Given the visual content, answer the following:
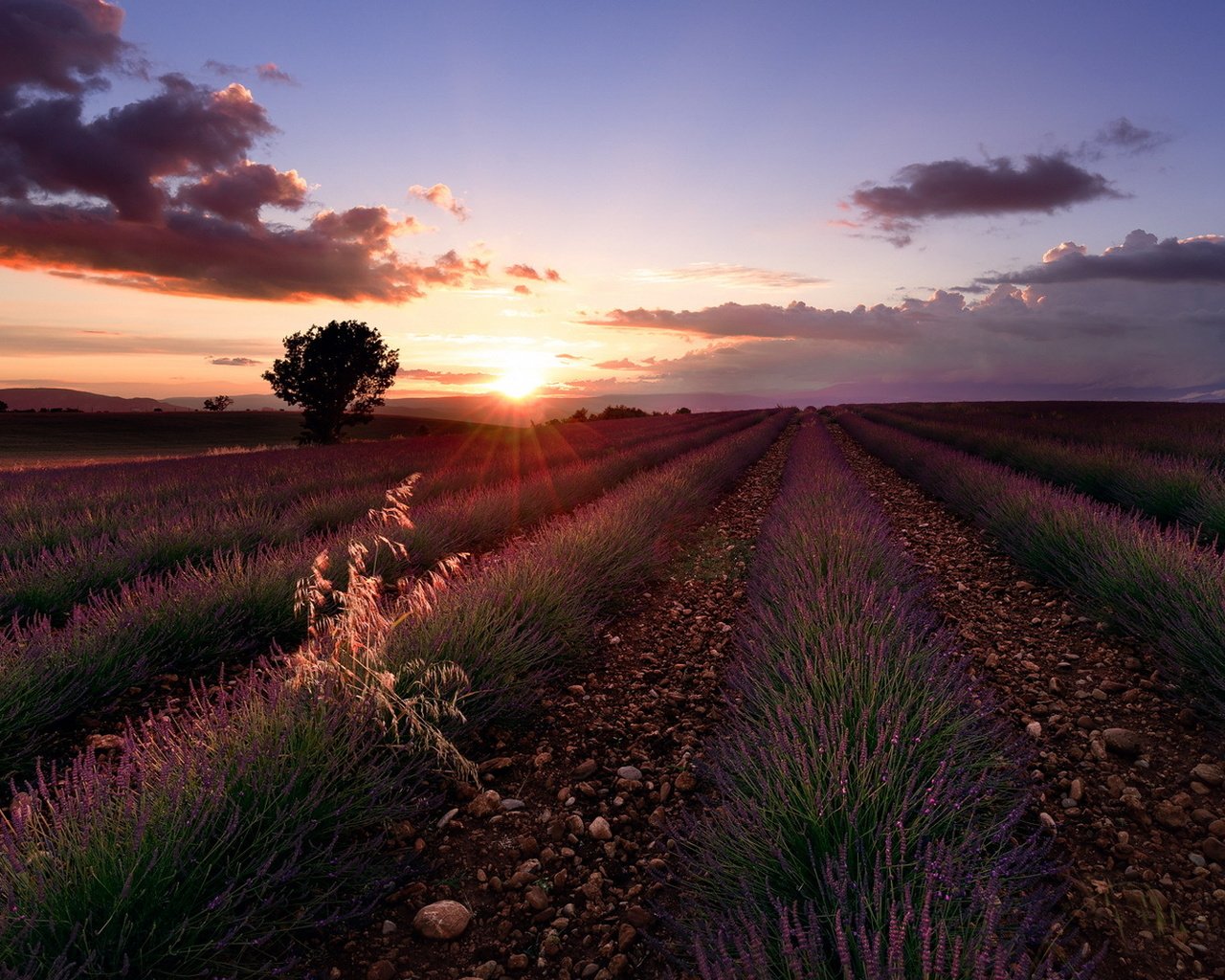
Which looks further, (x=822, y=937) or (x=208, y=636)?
(x=208, y=636)

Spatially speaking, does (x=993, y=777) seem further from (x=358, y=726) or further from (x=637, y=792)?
(x=358, y=726)

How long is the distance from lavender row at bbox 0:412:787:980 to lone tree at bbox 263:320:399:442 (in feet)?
108

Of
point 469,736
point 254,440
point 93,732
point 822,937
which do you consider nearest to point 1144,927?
point 822,937

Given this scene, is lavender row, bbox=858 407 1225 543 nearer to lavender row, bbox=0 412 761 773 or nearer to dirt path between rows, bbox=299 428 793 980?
dirt path between rows, bbox=299 428 793 980

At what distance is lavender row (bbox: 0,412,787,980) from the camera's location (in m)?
A: 1.70

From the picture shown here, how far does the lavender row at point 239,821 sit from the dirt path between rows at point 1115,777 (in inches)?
94.5

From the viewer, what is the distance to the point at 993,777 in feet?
A: 8.46

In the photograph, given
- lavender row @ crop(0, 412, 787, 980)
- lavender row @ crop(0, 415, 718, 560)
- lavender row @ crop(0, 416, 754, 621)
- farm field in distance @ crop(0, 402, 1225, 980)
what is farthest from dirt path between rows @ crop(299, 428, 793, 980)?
lavender row @ crop(0, 415, 718, 560)

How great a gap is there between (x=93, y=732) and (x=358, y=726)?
2218mm

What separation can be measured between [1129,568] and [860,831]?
4.11m

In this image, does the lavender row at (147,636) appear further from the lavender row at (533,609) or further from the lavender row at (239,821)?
the lavender row at (533,609)

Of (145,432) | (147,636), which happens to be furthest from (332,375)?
(147,636)

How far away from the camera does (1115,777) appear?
291 centimetres

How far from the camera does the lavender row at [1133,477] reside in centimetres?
657
